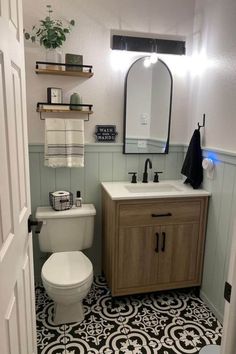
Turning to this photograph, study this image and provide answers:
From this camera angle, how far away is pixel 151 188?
2.51 m

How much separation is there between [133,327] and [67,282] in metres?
0.63

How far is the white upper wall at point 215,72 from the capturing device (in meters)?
1.98

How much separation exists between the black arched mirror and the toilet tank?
71cm

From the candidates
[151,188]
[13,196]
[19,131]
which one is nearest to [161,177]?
[151,188]

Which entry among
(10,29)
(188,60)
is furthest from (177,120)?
(10,29)

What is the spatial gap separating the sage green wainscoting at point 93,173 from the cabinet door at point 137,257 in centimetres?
51

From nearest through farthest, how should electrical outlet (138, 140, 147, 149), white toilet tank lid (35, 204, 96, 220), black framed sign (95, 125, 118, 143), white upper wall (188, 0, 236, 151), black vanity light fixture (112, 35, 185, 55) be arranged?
white upper wall (188, 0, 236, 151)
white toilet tank lid (35, 204, 96, 220)
black vanity light fixture (112, 35, 185, 55)
black framed sign (95, 125, 118, 143)
electrical outlet (138, 140, 147, 149)

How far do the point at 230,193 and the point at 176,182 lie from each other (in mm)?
661

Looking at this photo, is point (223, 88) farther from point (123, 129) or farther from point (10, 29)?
point (10, 29)

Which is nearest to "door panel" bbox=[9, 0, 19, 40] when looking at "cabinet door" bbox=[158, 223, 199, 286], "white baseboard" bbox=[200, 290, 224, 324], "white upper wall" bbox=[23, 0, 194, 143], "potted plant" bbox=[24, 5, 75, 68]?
"potted plant" bbox=[24, 5, 75, 68]

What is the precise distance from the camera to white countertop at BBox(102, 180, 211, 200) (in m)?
2.10

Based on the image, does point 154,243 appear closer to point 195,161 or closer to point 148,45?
point 195,161

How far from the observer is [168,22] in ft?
7.93

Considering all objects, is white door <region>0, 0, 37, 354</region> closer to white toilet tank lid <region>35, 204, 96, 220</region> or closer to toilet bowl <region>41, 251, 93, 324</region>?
toilet bowl <region>41, 251, 93, 324</region>
